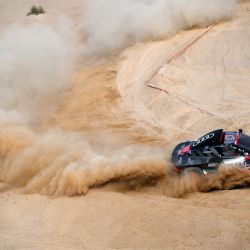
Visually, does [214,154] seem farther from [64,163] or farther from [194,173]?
[64,163]

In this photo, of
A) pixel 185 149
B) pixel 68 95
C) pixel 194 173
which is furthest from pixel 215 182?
pixel 68 95

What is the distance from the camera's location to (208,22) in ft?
76.4

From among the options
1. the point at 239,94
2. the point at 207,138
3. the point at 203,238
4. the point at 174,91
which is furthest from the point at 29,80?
the point at 203,238

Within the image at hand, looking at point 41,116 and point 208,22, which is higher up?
point 208,22

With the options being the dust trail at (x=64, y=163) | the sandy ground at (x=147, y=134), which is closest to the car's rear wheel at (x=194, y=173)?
the sandy ground at (x=147, y=134)

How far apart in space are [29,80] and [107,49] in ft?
13.8

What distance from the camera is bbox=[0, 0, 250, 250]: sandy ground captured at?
1098cm

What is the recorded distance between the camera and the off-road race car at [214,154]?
1217 centimetres

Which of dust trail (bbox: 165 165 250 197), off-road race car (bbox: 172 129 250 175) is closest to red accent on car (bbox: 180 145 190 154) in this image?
off-road race car (bbox: 172 129 250 175)

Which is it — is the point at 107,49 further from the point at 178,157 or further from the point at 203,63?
the point at 178,157

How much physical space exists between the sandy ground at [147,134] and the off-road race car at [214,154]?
69cm

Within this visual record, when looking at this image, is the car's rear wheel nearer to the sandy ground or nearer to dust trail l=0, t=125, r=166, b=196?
the sandy ground

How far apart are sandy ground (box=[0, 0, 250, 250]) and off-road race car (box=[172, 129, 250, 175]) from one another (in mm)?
687

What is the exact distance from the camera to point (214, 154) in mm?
12398
